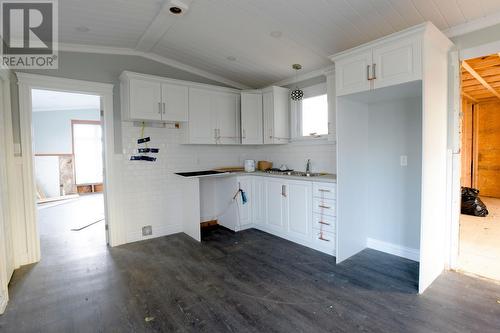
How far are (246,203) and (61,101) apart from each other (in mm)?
6233

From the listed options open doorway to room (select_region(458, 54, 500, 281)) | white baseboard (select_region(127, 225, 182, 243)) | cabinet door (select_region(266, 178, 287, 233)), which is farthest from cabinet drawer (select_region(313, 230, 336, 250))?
white baseboard (select_region(127, 225, 182, 243))

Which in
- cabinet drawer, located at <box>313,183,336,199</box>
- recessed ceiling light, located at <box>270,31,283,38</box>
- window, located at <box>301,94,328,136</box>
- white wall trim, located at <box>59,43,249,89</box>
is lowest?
cabinet drawer, located at <box>313,183,336,199</box>

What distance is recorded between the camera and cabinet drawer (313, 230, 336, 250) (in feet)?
10.5

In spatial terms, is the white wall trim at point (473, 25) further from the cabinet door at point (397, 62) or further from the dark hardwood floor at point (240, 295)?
the dark hardwood floor at point (240, 295)

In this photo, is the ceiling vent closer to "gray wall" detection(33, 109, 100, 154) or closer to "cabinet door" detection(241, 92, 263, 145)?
"cabinet door" detection(241, 92, 263, 145)

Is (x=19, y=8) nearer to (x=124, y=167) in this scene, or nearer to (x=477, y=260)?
(x=124, y=167)

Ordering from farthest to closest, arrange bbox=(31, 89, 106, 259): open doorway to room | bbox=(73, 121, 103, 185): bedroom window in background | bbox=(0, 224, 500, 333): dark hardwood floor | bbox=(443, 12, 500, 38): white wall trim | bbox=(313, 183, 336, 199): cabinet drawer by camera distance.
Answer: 1. bbox=(73, 121, 103, 185): bedroom window in background
2. bbox=(31, 89, 106, 259): open doorway to room
3. bbox=(313, 183, 336, 199): cabinet drawer
4. bbox=(443, 12, 500, 38): white wall trim
5. bbox=(0, 224, 500, 333): dark hardwood floor

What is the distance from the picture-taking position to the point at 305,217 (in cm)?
348

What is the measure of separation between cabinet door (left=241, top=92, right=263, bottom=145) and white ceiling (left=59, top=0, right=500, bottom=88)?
0.60 metres

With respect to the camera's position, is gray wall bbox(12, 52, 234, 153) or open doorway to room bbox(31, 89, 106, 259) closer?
gray wall bbox(12, 52, 234, 153)

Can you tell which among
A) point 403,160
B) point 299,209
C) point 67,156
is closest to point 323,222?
point 299,209

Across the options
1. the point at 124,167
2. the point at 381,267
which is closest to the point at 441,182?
the point at 381,267

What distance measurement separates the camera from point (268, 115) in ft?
14.0

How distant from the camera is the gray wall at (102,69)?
3.25 meters
